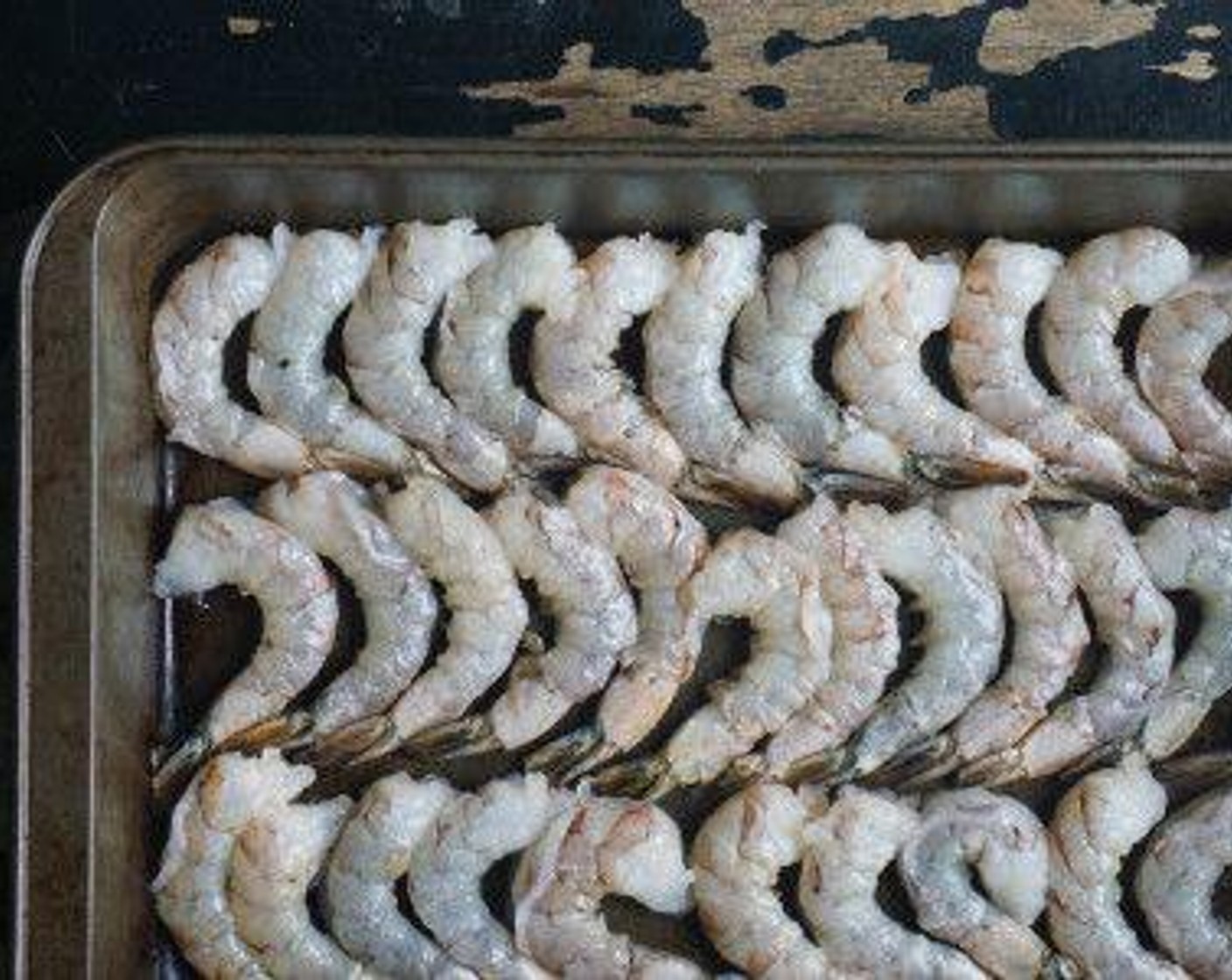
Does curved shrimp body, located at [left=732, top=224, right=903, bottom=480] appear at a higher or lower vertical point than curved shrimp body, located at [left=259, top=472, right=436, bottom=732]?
higher

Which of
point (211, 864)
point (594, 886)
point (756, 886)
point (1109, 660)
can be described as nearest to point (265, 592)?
point (211, 864)

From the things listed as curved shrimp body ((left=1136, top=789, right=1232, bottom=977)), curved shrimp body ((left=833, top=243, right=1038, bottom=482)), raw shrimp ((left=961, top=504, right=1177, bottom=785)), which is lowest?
curved shrimp body ((left=1136, top=789, right=1232, bottom=977))

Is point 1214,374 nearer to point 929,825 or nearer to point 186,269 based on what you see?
point 929,825

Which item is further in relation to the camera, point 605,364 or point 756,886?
point 605,364

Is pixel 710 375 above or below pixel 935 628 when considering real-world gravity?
above

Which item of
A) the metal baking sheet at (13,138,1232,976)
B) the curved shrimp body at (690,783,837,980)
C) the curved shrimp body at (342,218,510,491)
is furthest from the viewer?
the curved shrimp body at (342,218,510,491)

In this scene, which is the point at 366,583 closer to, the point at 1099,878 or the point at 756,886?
the point at 756,886

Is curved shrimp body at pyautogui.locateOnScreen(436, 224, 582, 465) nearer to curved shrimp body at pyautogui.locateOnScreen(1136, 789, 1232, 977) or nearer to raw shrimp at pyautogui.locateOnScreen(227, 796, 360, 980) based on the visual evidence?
raw shrimp at pyautogui.locateOnScreen(227, 796, 360, 980)

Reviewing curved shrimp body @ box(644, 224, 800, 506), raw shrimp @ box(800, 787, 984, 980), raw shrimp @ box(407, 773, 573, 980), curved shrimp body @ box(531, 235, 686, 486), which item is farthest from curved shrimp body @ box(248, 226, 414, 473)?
raw shrimp @ box(800, 787, 984, 980)
